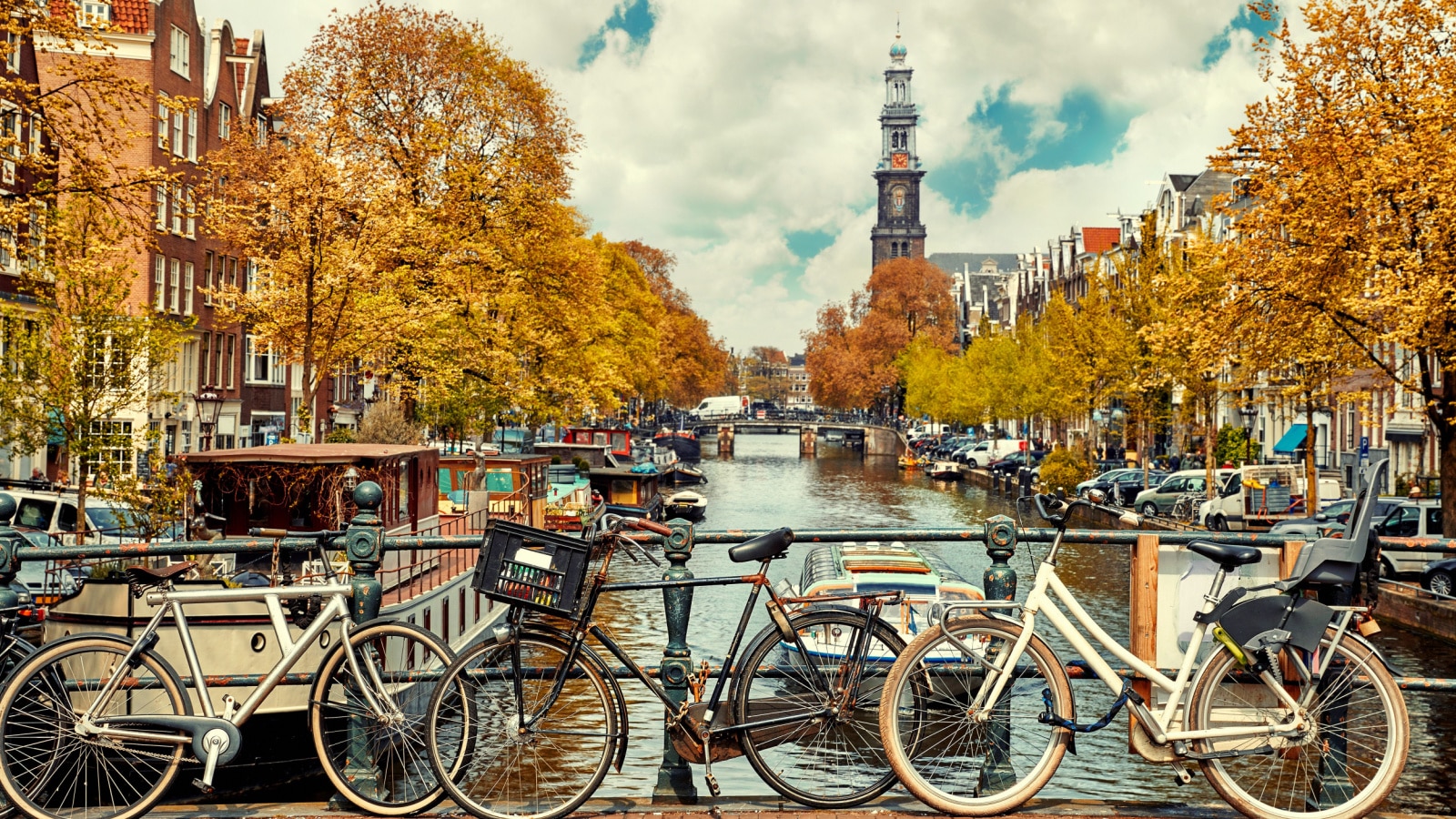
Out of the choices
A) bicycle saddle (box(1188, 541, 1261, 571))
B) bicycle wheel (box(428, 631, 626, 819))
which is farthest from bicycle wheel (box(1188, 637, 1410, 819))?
bicycle wheel (box(428, 631, 626, 819))

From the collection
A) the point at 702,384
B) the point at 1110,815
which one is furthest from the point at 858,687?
the point at 702,384

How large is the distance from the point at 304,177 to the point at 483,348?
9.83 meters

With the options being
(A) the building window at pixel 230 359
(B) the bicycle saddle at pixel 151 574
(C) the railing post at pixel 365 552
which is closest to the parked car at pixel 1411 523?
(C) the railing post at pixel 365 552

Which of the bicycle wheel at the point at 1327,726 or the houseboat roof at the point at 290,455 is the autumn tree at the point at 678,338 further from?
the bicycle wheel at the point at 1327,726

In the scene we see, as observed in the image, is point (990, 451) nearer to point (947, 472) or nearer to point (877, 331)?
point (947, 472)

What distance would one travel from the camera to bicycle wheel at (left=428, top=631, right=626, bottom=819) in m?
6.11

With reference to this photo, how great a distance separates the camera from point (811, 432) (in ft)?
458

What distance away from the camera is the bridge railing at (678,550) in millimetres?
6461

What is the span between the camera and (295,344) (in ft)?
114

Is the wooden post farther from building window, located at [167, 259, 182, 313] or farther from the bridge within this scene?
the bridge

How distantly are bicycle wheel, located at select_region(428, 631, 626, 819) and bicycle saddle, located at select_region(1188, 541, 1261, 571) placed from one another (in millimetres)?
2559

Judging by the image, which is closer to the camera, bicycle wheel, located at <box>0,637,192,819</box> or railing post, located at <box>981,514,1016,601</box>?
bicycle wheel, located at <box>0,637,192,819</box>

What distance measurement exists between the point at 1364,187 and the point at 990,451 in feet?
197

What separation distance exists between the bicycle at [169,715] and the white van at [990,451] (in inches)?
3109
